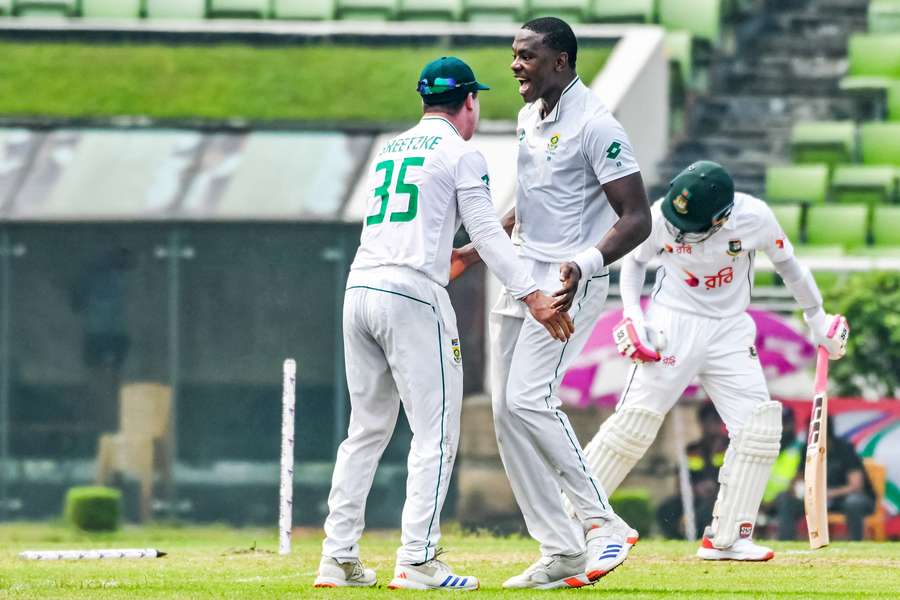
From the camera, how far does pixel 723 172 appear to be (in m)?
Result: 10.2

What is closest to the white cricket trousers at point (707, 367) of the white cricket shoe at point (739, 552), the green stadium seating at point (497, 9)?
the white cricket shoe at point (739, 552)

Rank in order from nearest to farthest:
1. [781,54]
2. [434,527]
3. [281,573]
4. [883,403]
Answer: [434,527]
[281,573]
[883,403]
[781,54]

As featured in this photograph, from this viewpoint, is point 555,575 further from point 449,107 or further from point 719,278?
point 719,278

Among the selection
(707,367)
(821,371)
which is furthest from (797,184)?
(707,367)

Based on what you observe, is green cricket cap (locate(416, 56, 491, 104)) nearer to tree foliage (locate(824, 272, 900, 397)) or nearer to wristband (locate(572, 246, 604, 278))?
wristband (locate(572, 246, 604, 278))

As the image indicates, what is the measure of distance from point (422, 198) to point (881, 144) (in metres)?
12.9

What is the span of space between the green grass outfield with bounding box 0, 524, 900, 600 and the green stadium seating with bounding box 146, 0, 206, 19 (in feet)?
35.3

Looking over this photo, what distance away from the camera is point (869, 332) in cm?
1706

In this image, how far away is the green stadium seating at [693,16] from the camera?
71.5 feet

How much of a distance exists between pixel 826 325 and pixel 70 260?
10112mm

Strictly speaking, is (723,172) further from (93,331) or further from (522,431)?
(93,331)

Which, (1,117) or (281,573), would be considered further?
(1,117)

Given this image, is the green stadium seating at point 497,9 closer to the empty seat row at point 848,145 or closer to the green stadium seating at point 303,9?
the green stadium seating at point 303,9

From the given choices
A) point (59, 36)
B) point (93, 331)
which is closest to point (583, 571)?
point (93, 331)
